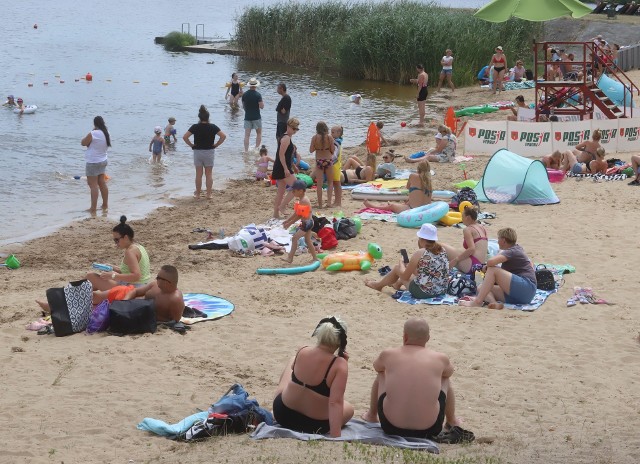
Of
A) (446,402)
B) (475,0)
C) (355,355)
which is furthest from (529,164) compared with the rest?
(475,0)

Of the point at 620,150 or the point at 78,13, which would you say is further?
the point at 78,13

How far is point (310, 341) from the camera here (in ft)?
28.5

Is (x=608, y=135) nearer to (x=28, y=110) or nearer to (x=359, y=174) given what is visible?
(x=359, y=174)

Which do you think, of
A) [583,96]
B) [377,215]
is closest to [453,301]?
[377,215]

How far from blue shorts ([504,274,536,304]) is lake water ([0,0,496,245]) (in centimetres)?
759

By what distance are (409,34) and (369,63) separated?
230 centimetres

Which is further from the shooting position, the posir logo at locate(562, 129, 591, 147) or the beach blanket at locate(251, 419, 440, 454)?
the posir logo at locate(562, 129, 591, 147)

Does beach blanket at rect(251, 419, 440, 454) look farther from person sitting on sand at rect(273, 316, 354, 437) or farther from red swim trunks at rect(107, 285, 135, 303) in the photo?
red swim trunks at rect(107, 285, 135, 303)

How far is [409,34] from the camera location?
32250 millimetres

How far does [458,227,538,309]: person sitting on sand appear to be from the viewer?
9492mm

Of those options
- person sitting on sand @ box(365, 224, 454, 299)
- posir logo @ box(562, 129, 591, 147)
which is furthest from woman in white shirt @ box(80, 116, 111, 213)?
posir logo @ box(562, 129, 591, 147)

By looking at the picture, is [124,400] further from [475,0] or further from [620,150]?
[475,0]

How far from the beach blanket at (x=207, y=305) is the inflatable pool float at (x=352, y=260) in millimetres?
1588

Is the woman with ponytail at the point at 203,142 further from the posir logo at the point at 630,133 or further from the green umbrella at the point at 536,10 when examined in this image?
the posir logo at the point at 630,133
